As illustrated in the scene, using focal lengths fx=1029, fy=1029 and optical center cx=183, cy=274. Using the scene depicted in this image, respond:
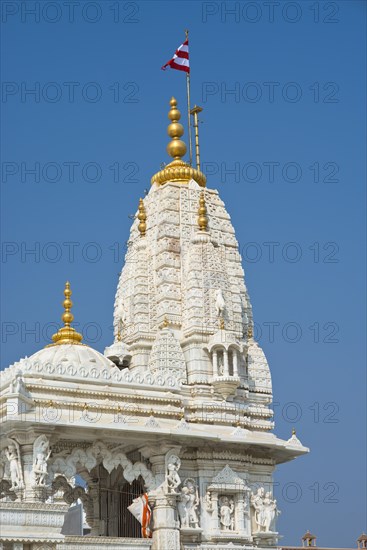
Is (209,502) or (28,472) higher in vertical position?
(28,472)

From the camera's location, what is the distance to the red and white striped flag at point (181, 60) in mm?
33188

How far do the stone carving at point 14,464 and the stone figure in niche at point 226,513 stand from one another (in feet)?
18.5

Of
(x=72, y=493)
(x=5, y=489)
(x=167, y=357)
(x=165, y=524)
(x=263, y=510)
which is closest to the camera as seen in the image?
(x=165, y=524)

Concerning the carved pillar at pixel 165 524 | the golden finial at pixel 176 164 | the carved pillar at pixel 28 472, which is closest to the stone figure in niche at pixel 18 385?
the carved pillar at pixel 28 472

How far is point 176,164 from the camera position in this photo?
32.2 m

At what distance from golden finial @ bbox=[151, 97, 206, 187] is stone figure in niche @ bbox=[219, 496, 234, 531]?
33.8 ft

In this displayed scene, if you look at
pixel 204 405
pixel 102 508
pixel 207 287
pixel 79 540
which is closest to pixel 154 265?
pixel 207 287

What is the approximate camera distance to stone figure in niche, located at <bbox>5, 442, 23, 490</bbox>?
23.1 meters

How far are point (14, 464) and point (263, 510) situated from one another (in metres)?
7.13

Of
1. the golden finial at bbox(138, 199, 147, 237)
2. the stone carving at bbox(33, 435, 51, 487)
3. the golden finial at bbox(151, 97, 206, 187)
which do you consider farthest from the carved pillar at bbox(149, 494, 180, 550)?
the golden finial at bbox(151, 97, 206, 187)

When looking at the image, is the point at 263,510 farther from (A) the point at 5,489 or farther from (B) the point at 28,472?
(B) the point at 28,472

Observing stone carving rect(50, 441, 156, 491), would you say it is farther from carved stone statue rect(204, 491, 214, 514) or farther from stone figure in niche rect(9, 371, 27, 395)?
stone figure in niche rect(9, 371, 27, 395)

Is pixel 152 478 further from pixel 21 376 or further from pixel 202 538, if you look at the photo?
pixel 21 376

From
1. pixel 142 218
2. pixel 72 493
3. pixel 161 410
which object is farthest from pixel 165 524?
pixel 142 218
